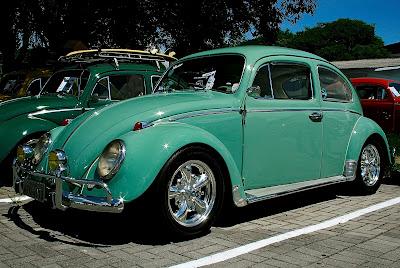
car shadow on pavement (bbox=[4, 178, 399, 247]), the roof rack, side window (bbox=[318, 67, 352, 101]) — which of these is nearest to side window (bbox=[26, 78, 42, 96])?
the roof rack

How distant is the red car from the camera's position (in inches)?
468

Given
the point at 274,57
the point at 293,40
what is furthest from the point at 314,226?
the point at 293,40

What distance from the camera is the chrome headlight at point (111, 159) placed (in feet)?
12.3

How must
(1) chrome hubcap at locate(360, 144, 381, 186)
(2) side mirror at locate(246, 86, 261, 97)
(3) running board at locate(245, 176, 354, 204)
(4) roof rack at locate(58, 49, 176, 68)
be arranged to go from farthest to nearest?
1. (4) roof rack at locate(58, 49, 176, 68)
2. (1) chrome hubcap at locate(360, 144, 381, 186)
3. (2) side mirror at locate(246, 86, 261, 97)
4. (3) running board at locate(245, 176, 354, 204)

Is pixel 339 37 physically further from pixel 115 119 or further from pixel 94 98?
pixel 115 119

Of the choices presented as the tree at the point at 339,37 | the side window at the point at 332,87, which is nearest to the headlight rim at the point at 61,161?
the side window at the point at 332,87

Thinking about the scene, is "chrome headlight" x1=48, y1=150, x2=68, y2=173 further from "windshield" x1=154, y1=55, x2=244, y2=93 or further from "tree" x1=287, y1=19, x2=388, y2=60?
"tree" x1=287, y1=19, x2=388, y2=60

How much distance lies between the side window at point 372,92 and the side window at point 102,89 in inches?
294

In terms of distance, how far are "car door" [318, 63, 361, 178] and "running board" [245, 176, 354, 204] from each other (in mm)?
101

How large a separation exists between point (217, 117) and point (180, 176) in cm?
71

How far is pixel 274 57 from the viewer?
5125 mm

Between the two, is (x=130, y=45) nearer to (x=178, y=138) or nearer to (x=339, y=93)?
(x=339, y=93)

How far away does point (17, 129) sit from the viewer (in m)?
6.33

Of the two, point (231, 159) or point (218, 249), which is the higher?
point (231, 159)
